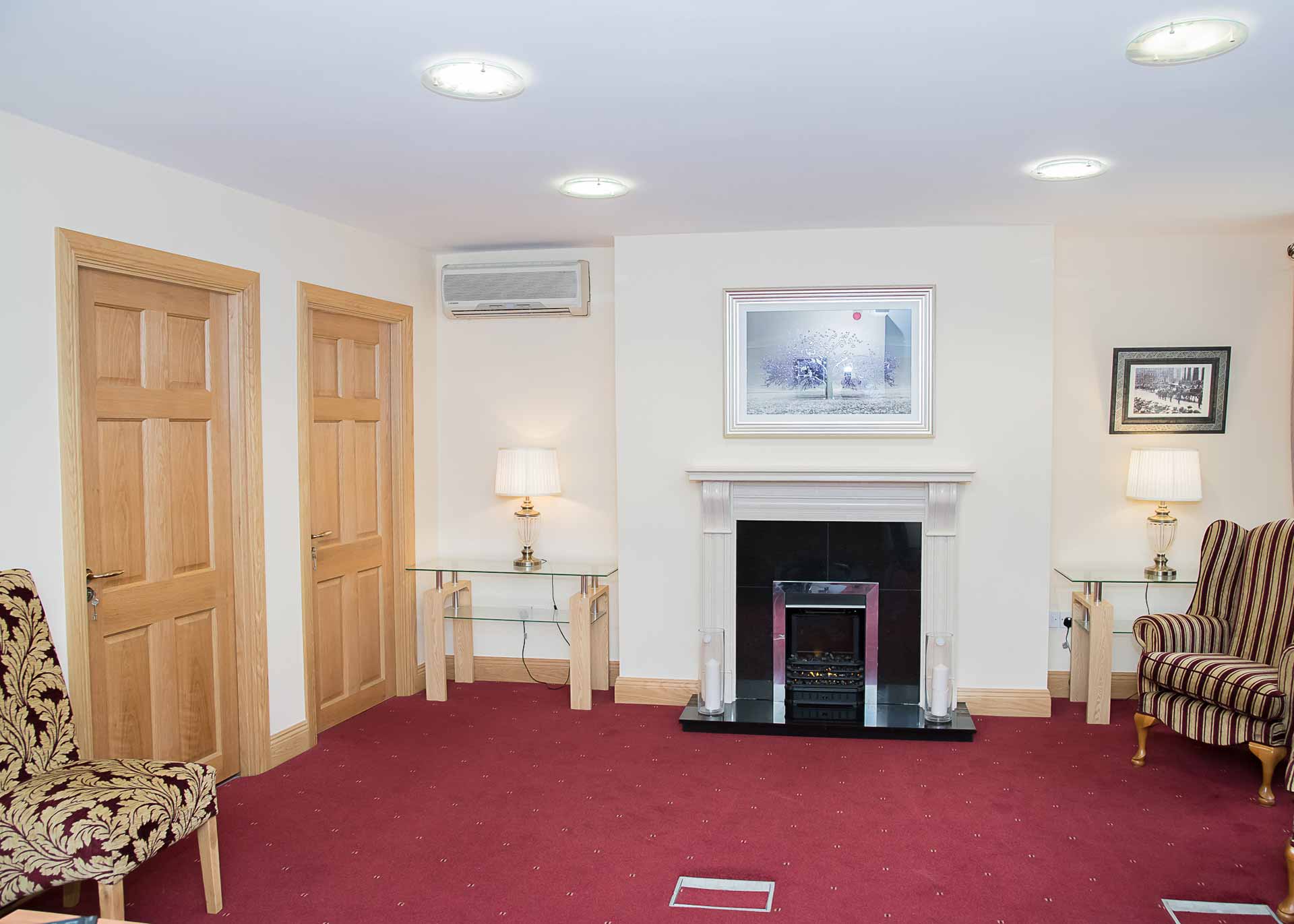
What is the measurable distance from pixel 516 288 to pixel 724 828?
9.59ft

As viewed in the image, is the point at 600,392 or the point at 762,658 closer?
the point at 762,658

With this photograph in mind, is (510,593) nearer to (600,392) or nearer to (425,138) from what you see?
(600,392)

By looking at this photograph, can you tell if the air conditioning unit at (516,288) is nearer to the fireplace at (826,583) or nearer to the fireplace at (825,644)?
the fireplace at (826,583)

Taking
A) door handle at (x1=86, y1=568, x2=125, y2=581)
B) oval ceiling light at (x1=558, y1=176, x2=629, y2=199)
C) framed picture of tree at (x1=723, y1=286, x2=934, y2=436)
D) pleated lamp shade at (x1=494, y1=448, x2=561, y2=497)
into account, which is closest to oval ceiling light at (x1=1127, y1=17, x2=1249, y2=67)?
oval ceiling light at (x1=558, y1=176, x2=629, y2=199)

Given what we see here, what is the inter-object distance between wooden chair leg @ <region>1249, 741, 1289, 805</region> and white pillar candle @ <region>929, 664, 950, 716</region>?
1219 mm

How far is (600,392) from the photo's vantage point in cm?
521

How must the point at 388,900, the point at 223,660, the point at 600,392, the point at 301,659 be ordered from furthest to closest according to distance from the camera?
the point at 600,392 → the point at 301,659 → the point at 223,660 → the point at 388,900

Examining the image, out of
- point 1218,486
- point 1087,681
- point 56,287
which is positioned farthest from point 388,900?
point 1218,486

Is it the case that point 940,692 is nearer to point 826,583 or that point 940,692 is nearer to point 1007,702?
point 1007,702

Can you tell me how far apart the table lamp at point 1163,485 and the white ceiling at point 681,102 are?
3.79ft

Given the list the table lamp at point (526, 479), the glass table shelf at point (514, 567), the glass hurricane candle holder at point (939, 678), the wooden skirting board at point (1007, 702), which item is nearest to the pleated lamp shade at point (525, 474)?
the table lamp at point (526, 479)

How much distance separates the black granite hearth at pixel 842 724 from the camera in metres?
4.34

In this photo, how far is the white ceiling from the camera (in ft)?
7.01

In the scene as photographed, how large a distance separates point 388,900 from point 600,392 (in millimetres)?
2922
